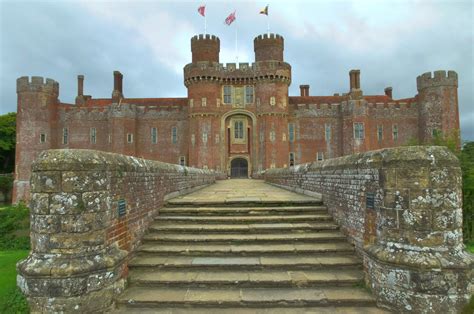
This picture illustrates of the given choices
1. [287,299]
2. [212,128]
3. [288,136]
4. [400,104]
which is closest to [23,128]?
[212,128]

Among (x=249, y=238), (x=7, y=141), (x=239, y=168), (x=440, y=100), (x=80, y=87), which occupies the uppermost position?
(x=80, y=87)

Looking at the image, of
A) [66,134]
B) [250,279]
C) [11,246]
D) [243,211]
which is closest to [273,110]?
[66,134]

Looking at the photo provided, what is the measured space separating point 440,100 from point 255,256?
125 ft

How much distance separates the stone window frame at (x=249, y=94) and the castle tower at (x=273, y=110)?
52cm

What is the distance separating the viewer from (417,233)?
449cm

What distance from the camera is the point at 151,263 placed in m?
5.57

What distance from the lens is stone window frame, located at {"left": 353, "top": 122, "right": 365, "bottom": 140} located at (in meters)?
37.8

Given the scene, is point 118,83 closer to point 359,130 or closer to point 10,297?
point 359,130

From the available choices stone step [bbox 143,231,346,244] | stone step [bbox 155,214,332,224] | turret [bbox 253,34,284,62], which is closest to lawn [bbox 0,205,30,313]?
stone step [bbox 143,231,346,244]

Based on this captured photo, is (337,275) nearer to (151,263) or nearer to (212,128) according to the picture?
(151,263)

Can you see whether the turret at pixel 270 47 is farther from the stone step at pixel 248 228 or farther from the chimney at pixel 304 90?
the stone step at pixel 248 228

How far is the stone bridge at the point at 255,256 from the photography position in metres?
4.32

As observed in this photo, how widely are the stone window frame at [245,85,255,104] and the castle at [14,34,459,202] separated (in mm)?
116

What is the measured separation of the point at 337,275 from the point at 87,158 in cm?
424
